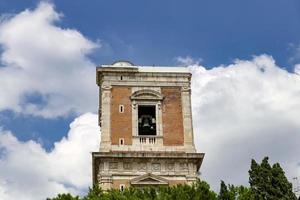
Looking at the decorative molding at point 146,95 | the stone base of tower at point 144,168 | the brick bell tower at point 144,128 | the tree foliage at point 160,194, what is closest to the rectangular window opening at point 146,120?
the brick bell tower at point 144,128

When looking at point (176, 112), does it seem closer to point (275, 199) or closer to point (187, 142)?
point (187, 142)

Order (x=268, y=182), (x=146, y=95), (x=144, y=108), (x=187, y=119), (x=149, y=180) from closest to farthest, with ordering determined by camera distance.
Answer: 1. (x=268, y=182)
2. (x=149, y=180)
3. (x=187, y=119)
4. (x=146, y=95)
5. (x=144, y=108)

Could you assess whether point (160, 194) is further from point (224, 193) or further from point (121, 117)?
point (121, 117)

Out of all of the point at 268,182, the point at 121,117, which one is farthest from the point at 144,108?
the point at 268,182

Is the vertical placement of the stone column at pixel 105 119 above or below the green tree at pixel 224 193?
above

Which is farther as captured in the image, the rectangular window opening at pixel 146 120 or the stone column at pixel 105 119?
the rectangular window opening at pixel 146 120

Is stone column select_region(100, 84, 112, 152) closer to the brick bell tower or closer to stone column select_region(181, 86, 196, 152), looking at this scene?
the brick bell tower

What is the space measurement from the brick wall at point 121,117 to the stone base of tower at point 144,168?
1.40 m

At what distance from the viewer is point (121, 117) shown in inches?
1897

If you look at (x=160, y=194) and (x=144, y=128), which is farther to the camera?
(x=144, y=128)

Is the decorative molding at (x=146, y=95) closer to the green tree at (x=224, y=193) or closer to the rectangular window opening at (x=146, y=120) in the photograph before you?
the rectangular window opening at (x=146, y=120)

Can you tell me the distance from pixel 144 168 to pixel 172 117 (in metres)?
4.05

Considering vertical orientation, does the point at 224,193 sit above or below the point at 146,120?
below

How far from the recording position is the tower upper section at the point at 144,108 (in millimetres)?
47469
